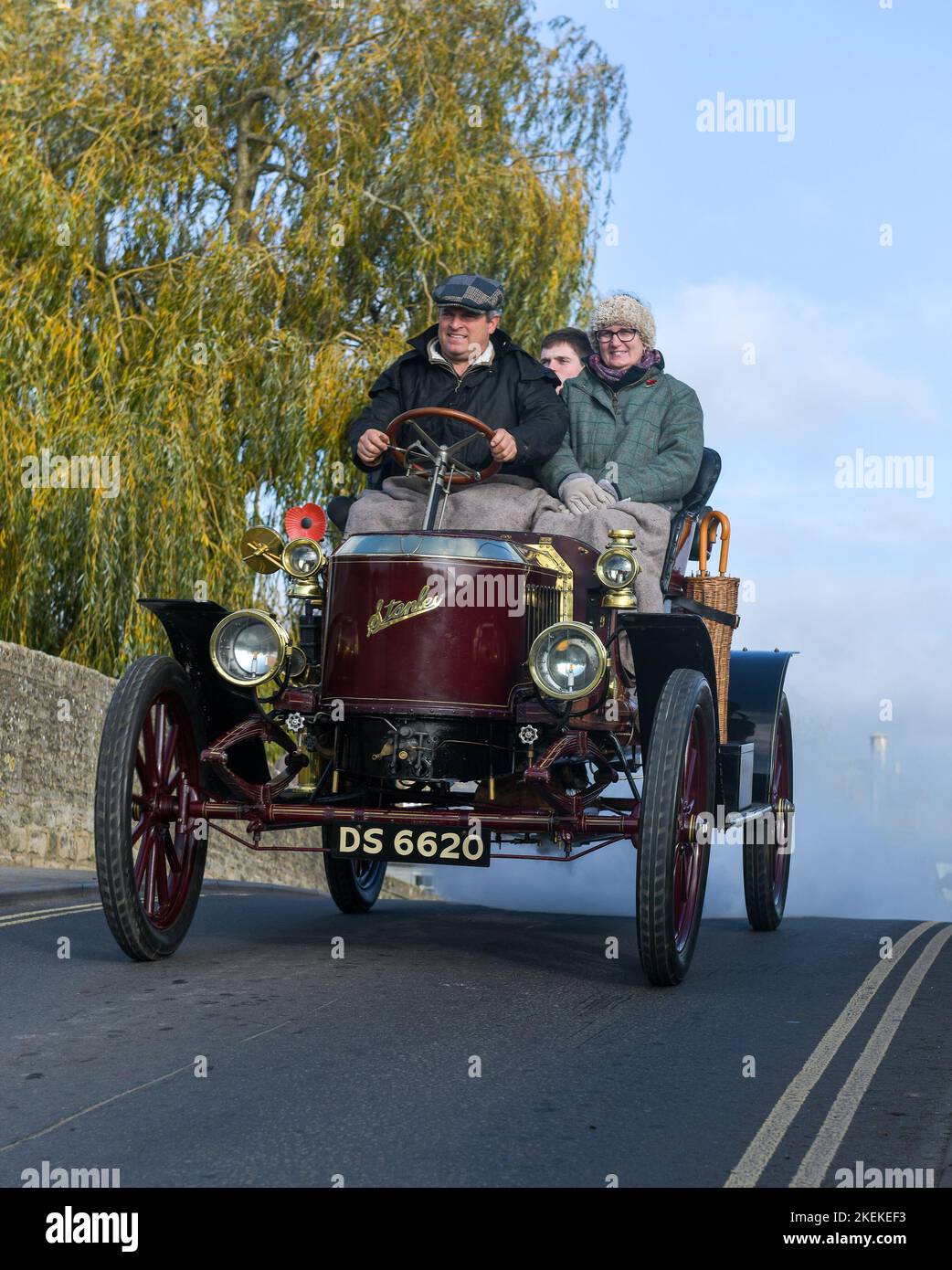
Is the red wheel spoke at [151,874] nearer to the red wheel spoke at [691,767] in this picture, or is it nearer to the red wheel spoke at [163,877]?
the red wheel spoke at [163,877]

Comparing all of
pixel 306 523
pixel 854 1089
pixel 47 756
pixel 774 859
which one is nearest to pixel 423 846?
pixel 306 523

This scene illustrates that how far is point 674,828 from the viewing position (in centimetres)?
709

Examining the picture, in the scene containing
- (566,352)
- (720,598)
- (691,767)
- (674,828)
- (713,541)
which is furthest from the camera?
(566,352)

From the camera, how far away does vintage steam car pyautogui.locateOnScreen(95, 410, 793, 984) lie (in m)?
7.23

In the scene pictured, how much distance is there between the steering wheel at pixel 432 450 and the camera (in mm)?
8109

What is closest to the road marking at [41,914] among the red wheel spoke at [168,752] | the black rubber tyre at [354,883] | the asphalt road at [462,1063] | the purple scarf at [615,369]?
Result: the asphalt road at [462,1063]

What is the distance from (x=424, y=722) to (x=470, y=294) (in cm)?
253

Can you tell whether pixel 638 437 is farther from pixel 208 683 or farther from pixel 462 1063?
pixel 462 1063

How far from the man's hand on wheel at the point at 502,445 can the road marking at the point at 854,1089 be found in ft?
10.4

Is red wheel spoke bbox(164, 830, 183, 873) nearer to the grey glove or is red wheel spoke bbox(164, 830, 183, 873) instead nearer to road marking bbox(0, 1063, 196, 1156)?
road marking bbox(0, 1063, 196, 1156)

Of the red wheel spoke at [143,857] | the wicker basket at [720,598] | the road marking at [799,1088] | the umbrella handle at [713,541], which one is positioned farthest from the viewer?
the umbrella handle at [713,541]

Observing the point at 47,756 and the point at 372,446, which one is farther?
the point at 47,756

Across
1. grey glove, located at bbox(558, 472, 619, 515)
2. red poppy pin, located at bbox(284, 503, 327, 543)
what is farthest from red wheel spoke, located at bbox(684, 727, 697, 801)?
red poppy pin, located at bbox(284, 503, 327, 543)

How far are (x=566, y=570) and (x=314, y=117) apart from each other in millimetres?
12078
